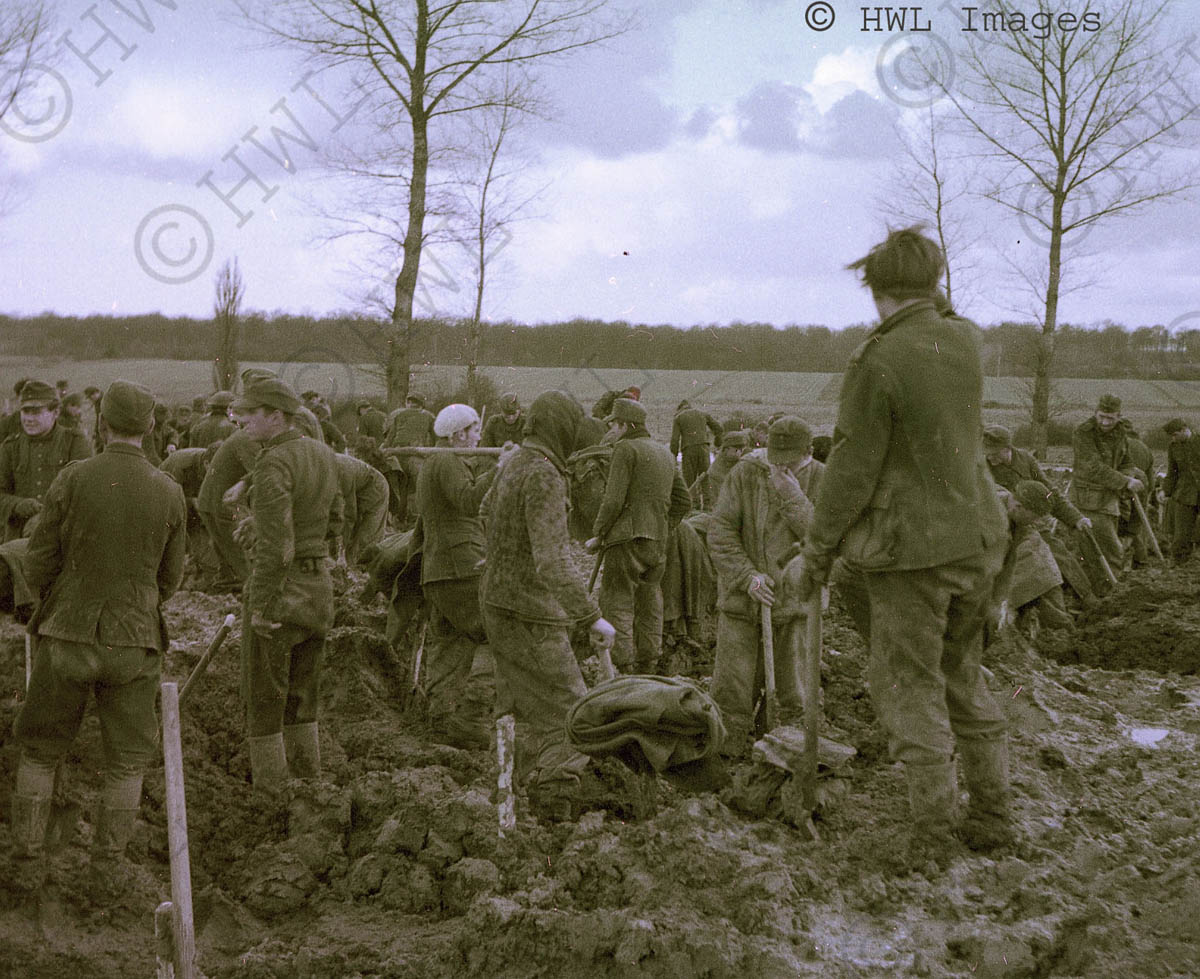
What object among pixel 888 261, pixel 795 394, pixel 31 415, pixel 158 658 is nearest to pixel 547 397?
pixel 888 261

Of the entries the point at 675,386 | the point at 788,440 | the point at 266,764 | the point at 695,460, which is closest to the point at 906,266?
the point at 788,440

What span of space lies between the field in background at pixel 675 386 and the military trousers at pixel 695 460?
1.39 m

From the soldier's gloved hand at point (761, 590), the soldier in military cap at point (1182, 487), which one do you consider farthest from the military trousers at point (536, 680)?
the soldier in military cap at point (1182, 487)

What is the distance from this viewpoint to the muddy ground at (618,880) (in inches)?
151

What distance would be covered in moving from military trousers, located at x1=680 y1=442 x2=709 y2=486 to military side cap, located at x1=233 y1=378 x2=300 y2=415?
34.9ft

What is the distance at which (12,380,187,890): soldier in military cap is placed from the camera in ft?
15.7

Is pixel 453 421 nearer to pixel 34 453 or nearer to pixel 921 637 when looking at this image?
pixel 921 637

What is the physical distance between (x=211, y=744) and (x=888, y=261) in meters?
4.46

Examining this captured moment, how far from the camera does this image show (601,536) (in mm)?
8297

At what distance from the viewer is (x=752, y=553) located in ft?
21.6

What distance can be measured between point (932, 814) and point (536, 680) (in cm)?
189

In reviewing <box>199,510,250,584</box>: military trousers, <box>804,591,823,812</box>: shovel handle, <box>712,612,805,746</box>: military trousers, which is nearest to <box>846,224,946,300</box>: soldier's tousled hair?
<box>804,591,823,812</box>: shovel handle

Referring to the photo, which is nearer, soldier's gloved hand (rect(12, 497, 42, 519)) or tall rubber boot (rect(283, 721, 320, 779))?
tall rubber boot (rect(283, 721, 320, 779))

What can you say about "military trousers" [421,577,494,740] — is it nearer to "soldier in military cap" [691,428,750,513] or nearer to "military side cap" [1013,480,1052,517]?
"military side cap" [1013,480,1052,517]
